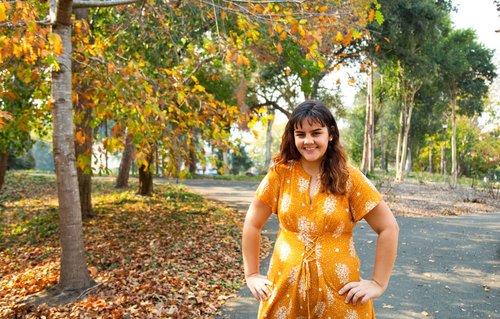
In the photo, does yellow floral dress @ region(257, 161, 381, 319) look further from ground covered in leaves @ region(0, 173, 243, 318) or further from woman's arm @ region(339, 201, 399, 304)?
ground covered in leaves @ region(0, 173, 243, 318)

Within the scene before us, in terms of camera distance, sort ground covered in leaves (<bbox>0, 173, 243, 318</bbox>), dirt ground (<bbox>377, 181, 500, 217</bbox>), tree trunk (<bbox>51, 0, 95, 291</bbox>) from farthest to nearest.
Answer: dirt ground (<bbox>377, 181, 500, 217</bbox>)
tree trunk (<bbox>51, 0, 95, 291</bbox>)
ground covered in leaves (<bbox>0, 173, 243, 318</bbox>)

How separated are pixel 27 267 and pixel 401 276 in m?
6.46

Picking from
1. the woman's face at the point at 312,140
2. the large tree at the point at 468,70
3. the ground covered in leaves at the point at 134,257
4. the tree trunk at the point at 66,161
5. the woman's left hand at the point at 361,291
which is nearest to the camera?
the woman's left hand at the point at 361,291

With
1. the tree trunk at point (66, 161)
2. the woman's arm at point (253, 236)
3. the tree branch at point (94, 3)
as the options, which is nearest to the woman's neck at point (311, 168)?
the woman's arm at point (253, 236)

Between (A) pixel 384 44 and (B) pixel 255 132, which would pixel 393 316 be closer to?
(B) pixel 255 132

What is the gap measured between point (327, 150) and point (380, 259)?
60 centimetres

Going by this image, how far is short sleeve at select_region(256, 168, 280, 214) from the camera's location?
A: 2.20m

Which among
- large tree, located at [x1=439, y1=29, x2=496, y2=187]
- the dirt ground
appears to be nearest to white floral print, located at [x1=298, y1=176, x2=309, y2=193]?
the dirt ground

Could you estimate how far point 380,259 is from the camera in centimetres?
205

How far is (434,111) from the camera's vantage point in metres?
35.2

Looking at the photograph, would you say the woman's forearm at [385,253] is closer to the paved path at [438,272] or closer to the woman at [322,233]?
the woman at [322,233]

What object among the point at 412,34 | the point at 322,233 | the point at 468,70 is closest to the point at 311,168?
the point at 322,233

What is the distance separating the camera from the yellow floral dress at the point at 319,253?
204 cm

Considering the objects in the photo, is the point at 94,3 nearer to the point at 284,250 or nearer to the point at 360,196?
the point at 284,250
